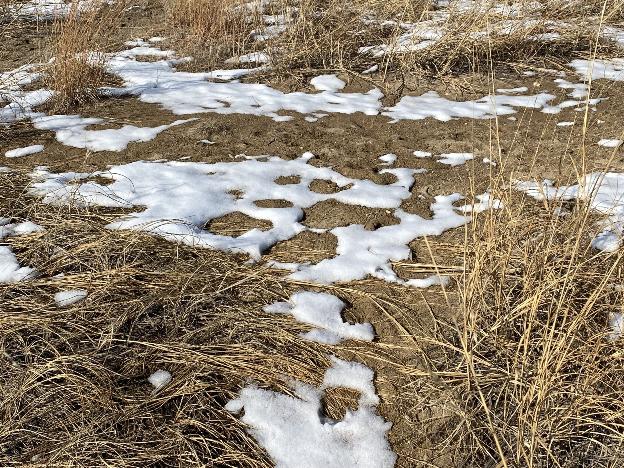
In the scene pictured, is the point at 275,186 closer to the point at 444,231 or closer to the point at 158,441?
the point at 444,231

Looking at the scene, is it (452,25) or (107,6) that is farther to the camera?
(107,6)

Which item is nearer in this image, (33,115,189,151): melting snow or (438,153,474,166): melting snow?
(438,153,474,166): melting snow

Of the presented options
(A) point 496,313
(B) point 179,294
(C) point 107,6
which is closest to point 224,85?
(C) point 107,6

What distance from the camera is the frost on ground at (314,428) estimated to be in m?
1.82

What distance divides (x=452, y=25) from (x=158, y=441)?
14.3ft

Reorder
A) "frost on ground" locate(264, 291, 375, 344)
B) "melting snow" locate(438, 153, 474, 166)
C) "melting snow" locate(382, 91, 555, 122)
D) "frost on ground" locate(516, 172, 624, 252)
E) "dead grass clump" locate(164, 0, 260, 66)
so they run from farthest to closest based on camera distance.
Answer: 1. "dead grass clump" locate(164, 0, 260, 66)
2. "melting snow" locate(382, 91, 555, 122)
3. "melting snow" locate(438, 153, 474, 166)
4. "frost on ground" locate(516, 172, 624, 252)
5. "frost on ground" locate(264, 291, 375, 344)

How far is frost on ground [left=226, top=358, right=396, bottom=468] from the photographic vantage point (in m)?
1.82

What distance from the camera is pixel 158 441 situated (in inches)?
70.2

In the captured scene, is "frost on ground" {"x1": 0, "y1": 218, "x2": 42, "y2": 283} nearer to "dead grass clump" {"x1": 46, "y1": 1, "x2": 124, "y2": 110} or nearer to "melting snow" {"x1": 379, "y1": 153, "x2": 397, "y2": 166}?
"dead grass clump" {"x1": 46, "y1": 1, "x2": 124, "y2": 110}

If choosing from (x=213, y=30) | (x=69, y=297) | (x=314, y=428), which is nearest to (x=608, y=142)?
(x=314, y=428)

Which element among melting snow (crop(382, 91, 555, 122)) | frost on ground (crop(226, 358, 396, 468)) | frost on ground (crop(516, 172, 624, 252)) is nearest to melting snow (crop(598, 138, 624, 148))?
frost on ground (crop(516, 172, 624, 252))

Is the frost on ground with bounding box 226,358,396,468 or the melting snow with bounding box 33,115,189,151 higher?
the melting snow with bounding box 33,115,189,151

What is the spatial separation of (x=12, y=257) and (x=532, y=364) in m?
2.10

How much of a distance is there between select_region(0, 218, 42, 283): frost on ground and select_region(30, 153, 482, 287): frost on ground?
23cm
